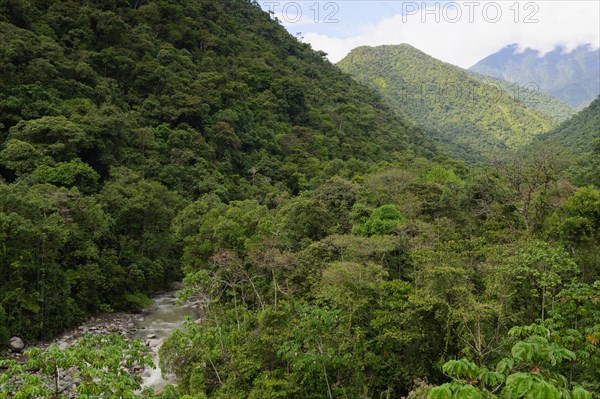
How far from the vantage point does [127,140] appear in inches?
1347

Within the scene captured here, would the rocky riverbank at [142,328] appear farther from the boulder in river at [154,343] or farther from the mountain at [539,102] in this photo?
the mountain at [539,102]

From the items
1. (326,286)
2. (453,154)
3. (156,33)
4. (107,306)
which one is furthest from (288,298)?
(453,154)

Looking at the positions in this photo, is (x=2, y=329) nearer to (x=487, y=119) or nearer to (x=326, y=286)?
(x=326, y=286)

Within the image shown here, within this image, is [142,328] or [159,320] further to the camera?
[159,320]

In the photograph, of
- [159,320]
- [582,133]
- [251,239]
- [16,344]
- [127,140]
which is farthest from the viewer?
[582,133]

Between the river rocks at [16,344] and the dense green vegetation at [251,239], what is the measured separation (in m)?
0.59

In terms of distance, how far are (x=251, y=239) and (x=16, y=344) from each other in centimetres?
1077

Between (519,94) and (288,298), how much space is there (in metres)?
167

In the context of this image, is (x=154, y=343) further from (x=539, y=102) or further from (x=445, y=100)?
(x=539, y=102)

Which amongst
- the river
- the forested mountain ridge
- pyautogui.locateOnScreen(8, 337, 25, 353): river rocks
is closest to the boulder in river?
the river

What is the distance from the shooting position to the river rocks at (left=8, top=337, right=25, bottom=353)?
17.2 metres

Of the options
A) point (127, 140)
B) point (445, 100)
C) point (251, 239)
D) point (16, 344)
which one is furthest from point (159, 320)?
point (445, 100)

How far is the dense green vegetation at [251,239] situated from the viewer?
9.50 metres

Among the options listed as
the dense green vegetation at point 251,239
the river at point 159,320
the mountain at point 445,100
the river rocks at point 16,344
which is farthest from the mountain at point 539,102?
the river rocks at point 16,344
